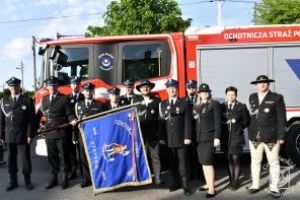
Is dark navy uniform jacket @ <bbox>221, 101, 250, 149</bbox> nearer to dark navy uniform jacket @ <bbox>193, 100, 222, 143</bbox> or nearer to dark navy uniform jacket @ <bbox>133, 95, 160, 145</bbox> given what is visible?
dark navy uniform jacket @ <bbox>193, 100, 222, 143</bbox>

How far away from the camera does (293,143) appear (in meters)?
8.55

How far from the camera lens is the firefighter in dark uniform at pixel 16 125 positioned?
7.45 meters

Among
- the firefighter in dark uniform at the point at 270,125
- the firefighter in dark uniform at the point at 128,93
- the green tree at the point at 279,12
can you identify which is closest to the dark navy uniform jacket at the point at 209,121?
the firefighter in dark uniform at the point at 270,125

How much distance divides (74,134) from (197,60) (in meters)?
2.78

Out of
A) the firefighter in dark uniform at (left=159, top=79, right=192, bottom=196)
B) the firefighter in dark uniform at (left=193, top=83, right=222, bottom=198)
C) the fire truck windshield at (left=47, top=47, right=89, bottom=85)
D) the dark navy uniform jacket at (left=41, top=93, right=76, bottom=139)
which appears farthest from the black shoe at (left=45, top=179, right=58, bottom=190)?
the firefighter in dark uniform at (left=193, top=83, right=222, bottom=198)

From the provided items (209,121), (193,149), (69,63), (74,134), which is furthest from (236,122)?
(69,63)

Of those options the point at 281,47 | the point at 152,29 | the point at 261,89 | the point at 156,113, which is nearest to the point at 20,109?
the point at 156,113

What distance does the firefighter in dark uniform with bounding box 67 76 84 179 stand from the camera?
7.79 meters

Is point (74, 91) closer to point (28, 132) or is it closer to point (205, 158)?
point (28, 132)

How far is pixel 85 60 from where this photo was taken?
8656 mm

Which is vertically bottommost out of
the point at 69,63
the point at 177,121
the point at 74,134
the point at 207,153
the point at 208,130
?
the point at 207,153

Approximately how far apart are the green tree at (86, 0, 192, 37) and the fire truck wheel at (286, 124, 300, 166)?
13.4 metres

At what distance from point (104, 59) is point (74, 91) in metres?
0.96

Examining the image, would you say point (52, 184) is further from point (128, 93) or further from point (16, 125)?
point (128, 93)
